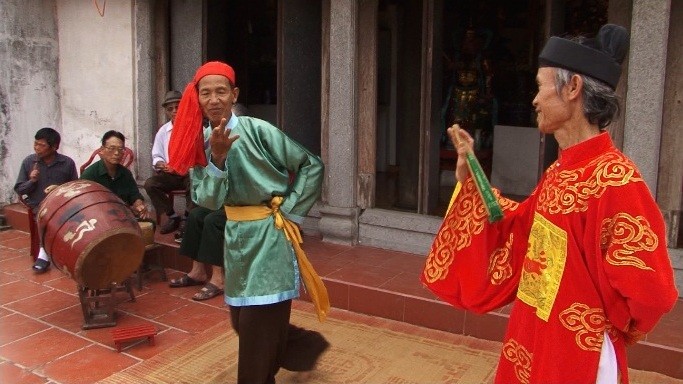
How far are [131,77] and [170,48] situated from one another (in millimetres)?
589

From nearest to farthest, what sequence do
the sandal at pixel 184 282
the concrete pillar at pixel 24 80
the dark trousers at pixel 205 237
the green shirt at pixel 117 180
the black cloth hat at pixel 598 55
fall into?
the black cloth hat at pixel 598 55
the dark trousers at pixel 205 237
the green shirt at pixel 117 180
the sandal at pixel 184 282
the concrete pillar at pixel 24 80

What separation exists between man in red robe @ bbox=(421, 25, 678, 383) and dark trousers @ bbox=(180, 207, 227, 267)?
139 inches

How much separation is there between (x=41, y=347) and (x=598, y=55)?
4227 millimetres

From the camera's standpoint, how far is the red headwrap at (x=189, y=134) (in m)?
3.26

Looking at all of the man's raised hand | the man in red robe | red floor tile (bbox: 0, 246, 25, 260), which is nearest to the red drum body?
the man's raised hand

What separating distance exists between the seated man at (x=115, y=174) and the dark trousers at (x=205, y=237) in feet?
1.68

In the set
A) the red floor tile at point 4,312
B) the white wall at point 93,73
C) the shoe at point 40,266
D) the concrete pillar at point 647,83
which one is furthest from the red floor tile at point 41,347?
the concrete pillar at point 647,83

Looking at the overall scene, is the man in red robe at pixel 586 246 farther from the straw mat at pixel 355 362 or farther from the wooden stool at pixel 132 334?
the wooden stool at pixel 132 334

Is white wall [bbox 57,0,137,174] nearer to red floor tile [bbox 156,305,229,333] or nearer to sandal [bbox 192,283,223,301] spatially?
sandal [bbox 192,283,223,301]

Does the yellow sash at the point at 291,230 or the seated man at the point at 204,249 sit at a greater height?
the yellow sash at the point at 291,230

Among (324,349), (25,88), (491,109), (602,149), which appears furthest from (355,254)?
(25,88)

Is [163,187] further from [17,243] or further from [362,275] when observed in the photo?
[362,275]

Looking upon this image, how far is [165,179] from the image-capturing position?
7.18 metres

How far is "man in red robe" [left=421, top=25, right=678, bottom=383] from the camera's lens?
6.72ft
